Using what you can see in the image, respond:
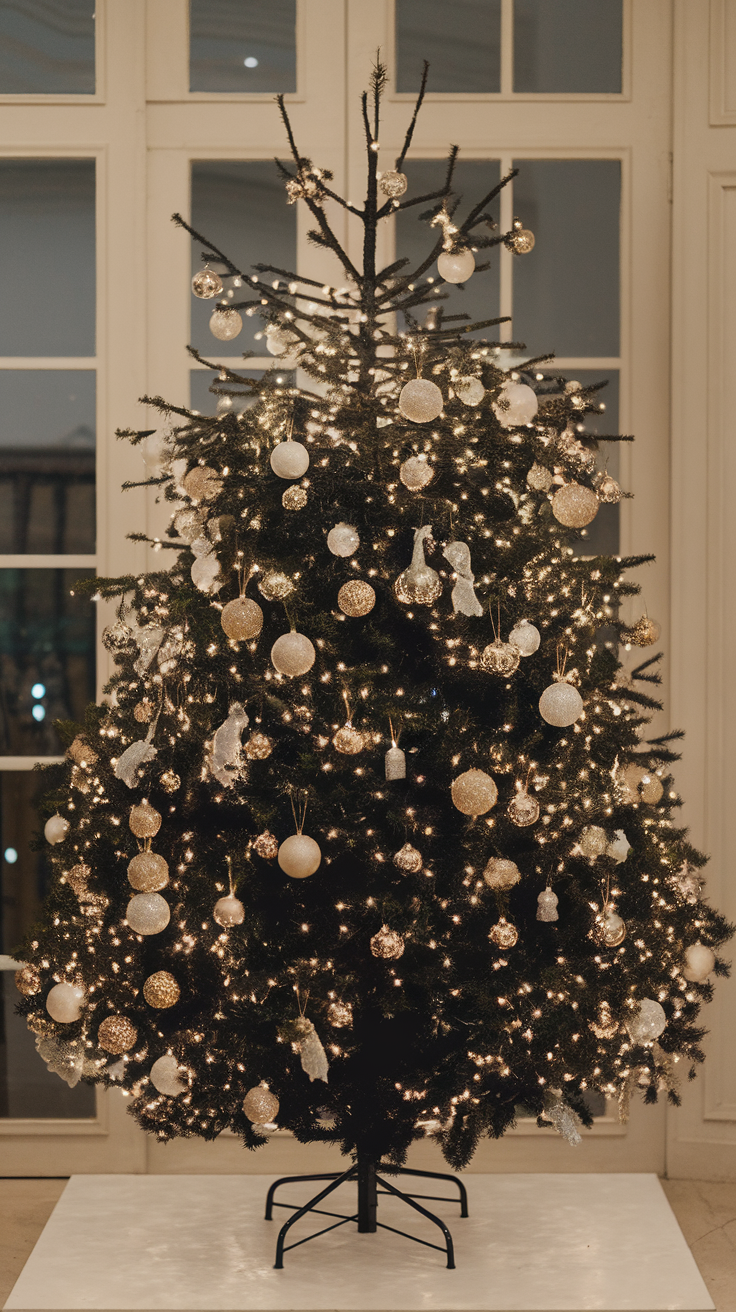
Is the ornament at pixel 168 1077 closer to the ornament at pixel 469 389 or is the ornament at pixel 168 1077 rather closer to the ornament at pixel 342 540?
the ornament at pixel 342 540

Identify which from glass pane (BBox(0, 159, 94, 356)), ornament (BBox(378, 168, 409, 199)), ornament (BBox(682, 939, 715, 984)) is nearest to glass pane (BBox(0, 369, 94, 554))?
glass pane (BBox(0, 159, 94, 356))

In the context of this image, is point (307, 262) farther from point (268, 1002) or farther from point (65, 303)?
point (268, 1002)

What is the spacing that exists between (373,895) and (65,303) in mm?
1905

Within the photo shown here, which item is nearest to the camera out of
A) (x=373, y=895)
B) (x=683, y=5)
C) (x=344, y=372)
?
(x=373, y=895)

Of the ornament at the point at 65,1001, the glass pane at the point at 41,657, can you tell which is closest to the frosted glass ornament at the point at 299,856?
the ornament at the point at 65,1001

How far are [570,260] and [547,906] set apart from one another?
5.96ft

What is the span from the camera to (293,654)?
171 cm

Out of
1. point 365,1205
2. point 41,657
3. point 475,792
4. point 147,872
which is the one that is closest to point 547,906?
point 475,792

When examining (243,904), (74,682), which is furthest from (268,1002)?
(74,682)

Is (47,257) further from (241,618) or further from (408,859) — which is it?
(408,859)

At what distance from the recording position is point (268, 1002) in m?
1.81

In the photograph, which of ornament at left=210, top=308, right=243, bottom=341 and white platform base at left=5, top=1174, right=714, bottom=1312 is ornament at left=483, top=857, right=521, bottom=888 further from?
ornament at left=210, top=308, right=243, bottom=341

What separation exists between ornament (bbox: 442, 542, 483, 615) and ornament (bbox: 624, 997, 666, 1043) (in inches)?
27.9

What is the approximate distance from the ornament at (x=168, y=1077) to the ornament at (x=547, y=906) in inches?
24.6
